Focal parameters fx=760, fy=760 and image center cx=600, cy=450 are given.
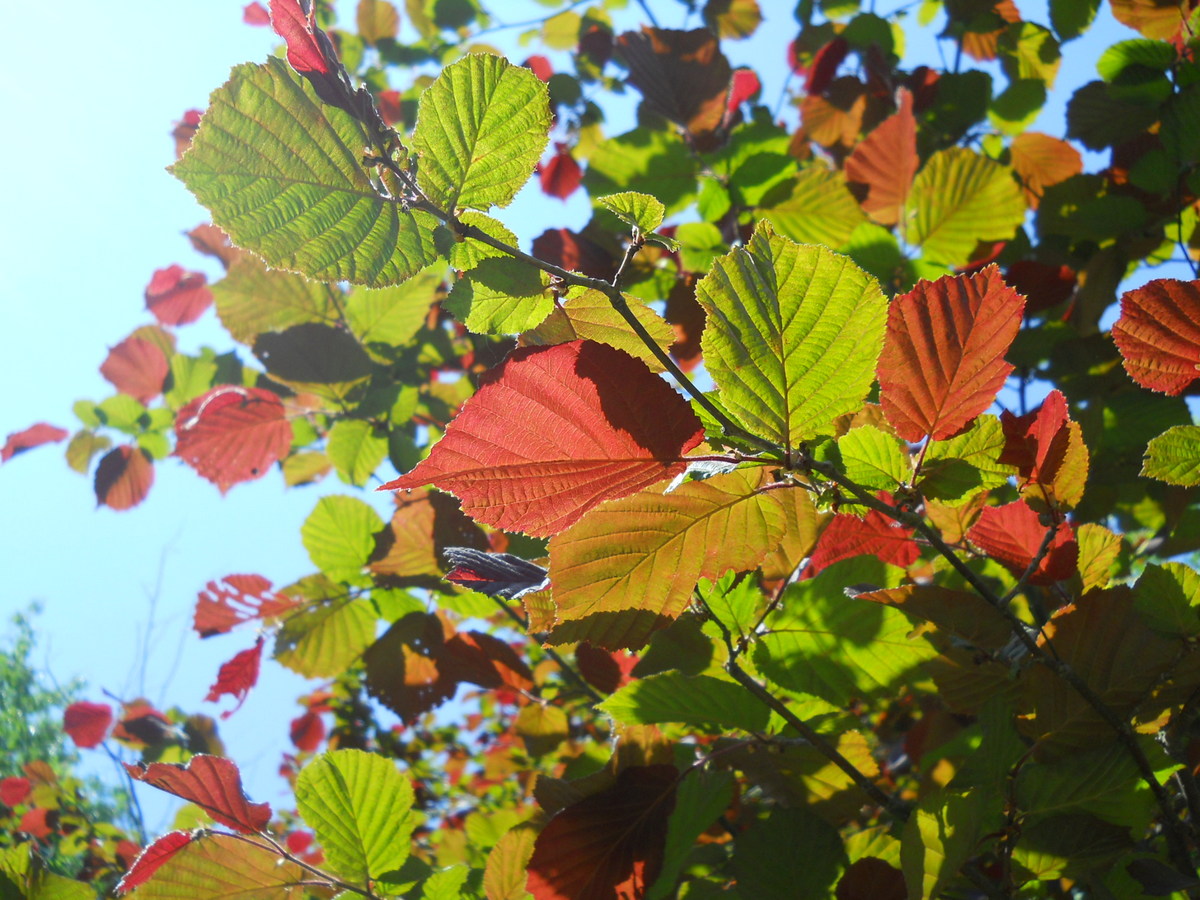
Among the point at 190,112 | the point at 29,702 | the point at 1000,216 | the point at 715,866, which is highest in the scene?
the point at 190,112

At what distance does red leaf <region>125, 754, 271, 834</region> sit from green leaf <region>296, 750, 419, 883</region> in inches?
2.4

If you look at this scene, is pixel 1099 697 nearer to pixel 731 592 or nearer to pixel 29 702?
pixel 731 592

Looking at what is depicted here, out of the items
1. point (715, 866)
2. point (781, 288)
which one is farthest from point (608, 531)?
point (715, 866)

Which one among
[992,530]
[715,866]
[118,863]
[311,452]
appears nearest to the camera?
[992,530]

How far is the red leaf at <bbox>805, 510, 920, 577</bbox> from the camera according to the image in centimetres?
72

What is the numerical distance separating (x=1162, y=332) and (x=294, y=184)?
0.62 meters

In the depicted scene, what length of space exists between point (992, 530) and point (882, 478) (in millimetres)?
217

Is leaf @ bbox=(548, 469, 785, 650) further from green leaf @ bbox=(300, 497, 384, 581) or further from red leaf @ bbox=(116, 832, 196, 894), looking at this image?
green leaf @ bbox=(300, 497, 384, 581)

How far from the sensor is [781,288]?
17.4 inches

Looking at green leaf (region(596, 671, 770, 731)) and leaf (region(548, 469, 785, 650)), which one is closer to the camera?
leaf (region(548, 469, 785, 650))

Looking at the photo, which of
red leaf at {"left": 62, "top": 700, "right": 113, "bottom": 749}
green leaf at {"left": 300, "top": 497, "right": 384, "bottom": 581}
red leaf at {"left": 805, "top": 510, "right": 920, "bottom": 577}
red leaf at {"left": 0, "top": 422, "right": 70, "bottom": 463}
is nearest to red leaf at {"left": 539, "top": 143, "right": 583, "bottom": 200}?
green leaf at {"left": 300, "top": 497, "right": 384, "bottom": 581}

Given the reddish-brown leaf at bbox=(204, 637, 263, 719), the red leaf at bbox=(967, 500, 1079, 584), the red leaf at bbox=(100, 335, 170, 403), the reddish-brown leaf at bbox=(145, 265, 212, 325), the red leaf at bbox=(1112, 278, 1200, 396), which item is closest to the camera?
the red leaf at bbox=(1112, 278, 1200, 396)

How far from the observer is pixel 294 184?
0.45m

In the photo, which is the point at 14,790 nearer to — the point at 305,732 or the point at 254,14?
the point at 305,732
